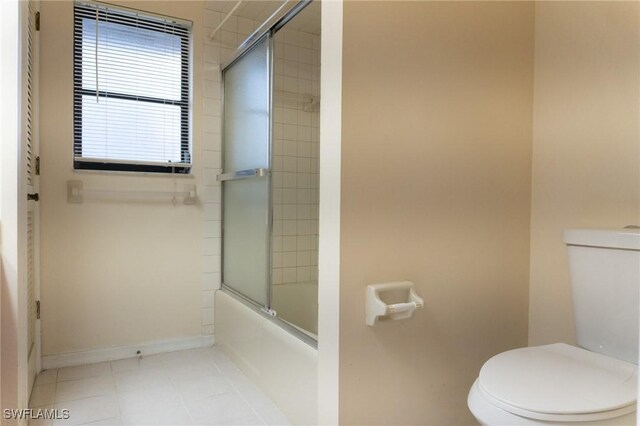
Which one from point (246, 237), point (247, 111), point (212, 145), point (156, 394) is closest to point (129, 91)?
point (212, 145)

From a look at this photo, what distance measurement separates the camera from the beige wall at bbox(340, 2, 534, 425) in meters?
1.33

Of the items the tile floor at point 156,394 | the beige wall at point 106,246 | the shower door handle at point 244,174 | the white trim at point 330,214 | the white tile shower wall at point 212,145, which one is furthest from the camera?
the white tile shower wall at point 212,145

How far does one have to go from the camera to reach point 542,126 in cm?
167

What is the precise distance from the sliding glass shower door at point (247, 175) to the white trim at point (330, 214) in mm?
910

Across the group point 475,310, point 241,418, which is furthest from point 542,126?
point 241,418

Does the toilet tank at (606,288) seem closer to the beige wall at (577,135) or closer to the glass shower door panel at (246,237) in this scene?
the beige wall at (577,135)

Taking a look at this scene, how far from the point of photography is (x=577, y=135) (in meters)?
1.53

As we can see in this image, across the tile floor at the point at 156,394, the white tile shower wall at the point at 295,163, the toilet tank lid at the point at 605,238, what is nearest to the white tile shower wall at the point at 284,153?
the white tile shower wall at the point at 295,163

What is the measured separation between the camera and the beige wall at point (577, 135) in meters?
1.39

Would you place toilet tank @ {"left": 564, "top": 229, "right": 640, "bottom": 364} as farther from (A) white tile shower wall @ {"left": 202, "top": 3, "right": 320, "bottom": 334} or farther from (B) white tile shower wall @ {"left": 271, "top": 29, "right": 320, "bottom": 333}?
(A) white tile shower wall @ {"left": 202, "top": 3, "right": 320, "bottom": 334}

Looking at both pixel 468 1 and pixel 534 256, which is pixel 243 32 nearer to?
pixel 468 1

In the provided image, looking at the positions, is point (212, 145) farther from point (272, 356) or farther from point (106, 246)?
point (272, 356)

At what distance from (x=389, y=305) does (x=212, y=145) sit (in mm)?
1915

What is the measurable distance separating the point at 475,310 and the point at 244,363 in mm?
1337
